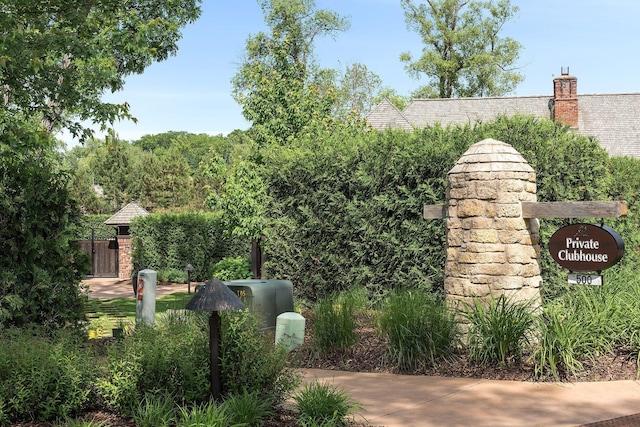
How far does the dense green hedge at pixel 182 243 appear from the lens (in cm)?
2530

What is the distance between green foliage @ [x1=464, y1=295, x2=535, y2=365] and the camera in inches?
311

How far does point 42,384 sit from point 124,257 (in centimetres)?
2270

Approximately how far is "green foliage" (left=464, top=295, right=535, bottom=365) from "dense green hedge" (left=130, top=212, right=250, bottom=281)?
17160 millimetres

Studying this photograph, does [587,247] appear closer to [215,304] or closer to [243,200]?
[215,304]

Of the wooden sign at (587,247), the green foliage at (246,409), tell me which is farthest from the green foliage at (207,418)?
the wooden sign at (587,247)

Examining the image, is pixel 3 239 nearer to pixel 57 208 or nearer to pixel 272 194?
pixel 57 208

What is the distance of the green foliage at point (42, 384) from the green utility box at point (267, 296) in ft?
13.2

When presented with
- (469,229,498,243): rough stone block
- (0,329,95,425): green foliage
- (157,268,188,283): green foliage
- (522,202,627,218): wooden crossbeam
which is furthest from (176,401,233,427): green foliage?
(157,268,188,283): green foliage

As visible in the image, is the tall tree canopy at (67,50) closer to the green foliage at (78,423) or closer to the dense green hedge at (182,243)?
the green foliage at (78,423)

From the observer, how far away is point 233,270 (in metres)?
20.1

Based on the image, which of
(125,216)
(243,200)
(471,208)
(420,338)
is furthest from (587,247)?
(125,216)

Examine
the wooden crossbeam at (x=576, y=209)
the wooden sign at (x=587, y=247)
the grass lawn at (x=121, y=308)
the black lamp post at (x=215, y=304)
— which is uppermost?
the wooden crossbeam at (x=576, y=209)

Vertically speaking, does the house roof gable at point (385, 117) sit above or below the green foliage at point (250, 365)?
above

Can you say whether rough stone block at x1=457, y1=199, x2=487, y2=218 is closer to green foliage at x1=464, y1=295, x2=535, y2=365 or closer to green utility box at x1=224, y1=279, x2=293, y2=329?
green foliage at x1=464, y1=295, x2=535, y2=365
